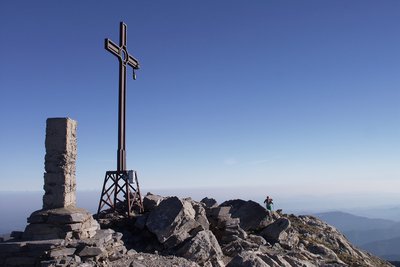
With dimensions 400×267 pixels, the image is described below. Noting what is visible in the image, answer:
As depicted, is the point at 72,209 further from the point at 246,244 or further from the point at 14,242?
the point at 246,244

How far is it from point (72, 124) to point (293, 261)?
11.1m

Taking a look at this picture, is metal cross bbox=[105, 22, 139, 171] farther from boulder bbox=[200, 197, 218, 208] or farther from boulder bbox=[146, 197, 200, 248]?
boulder bbox=[200, 197, 218, 208]

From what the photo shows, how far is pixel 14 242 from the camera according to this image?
47.7 feet

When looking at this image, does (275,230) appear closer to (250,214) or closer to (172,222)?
(250,214)

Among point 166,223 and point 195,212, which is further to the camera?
point 195,212

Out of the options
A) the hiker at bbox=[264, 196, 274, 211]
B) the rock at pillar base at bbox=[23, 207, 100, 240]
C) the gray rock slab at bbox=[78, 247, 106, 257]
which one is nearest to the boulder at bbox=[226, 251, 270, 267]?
the gray rock slab at bbox=[78, 247, 106, 257]

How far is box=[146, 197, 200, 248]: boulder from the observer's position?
18.2 metres

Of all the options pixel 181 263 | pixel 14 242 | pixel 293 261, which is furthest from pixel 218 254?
pixel 14 242

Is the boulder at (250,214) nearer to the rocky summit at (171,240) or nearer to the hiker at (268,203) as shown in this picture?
the rocky summit at (171,240)

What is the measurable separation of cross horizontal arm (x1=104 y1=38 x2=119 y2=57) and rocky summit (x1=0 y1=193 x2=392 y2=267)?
780 centimetres

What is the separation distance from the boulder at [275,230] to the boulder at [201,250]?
235 inches

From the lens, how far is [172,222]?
18.7 meters

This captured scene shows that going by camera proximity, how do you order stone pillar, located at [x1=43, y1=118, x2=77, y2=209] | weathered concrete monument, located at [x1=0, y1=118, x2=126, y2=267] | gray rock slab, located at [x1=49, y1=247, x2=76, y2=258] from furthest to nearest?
stone pillar, located at [x1=43, y1=118, x2=77, y2=209] < weathered concrete monument, located at [x1=0, y1=118, x2=126, y2=267] < gray rock slab, located at [x1=49, y1=247, x2=76, y2=258]

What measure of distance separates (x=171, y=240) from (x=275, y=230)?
7544 millimetres
